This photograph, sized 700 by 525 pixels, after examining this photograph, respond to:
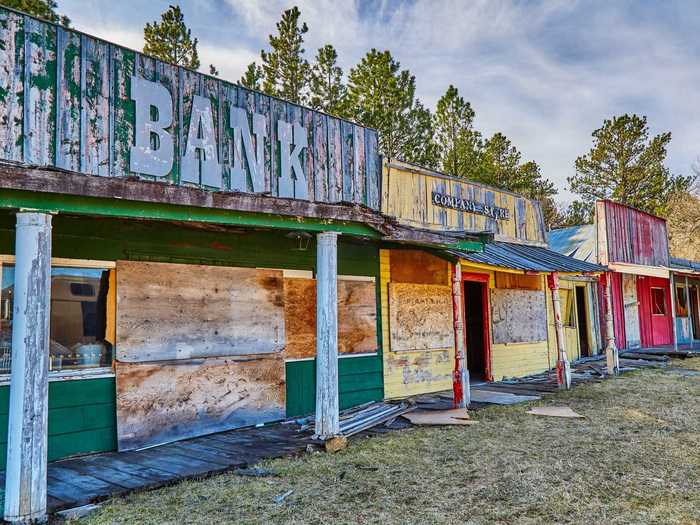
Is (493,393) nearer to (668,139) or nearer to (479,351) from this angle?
(479,351)

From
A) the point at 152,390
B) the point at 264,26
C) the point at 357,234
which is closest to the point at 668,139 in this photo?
the point at 264,26

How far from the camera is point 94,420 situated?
6.14m

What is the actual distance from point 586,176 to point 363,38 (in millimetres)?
21076

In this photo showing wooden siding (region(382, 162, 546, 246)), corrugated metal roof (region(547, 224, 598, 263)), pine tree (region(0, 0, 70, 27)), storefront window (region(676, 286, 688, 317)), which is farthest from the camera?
storefront window (region(676, 286, 688, 317))

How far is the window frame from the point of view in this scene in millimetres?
5719

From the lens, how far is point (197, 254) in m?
7.28

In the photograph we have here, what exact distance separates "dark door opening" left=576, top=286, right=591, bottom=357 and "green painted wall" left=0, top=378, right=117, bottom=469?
15268 mm

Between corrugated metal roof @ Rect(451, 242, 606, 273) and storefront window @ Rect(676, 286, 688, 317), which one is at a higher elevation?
corrugated metal roof @ Rect(451, 242, 606, 273)

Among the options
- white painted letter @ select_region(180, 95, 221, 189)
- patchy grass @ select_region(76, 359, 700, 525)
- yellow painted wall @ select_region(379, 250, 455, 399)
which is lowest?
patchy grass @ select_region(76, 359, 700, 525)

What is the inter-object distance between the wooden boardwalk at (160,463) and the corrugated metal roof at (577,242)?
48.8 ft

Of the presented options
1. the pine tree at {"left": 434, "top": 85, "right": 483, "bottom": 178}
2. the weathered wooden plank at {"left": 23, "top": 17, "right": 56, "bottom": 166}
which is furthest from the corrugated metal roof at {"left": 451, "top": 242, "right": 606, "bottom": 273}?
the pine tree at {"left": 434, "top": 85, "right": 483, "bottom": 178}

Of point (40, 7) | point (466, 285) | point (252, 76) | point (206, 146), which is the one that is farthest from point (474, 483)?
point (252, 76)

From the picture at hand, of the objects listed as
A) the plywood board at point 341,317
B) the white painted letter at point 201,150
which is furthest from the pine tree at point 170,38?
the white painted letter at point 201,150

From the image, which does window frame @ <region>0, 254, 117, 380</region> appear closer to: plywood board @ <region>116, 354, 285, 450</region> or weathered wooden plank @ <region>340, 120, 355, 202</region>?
plywood board @ <region>116, 354, 285, 450</region>
